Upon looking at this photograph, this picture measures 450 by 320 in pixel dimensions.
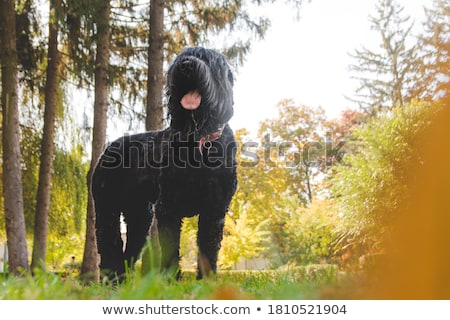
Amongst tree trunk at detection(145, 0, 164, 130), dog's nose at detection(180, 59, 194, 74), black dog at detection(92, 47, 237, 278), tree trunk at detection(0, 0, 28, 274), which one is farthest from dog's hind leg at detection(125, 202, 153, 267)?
tree trunk at detection(0, 0, 28, 274)

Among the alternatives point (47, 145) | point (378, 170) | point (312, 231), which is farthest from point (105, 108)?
point (312, 231)

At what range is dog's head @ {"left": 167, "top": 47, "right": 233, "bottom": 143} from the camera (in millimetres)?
3467

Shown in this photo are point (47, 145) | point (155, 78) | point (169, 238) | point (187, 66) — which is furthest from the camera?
point (47, 145)

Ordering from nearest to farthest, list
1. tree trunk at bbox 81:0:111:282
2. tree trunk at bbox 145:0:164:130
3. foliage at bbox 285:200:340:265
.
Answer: tree trunk at bbox 145:0:164:130, tree trunk at bbox 81:0:111:282, foliage at bbox 285:200:340:265

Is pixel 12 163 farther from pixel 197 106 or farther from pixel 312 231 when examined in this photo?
pixel 312 231

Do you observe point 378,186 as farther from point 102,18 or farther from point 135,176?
point 135,176

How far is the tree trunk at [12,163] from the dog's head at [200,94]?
241 inches

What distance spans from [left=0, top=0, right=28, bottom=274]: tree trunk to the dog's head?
6125 mm

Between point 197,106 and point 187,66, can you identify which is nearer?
point 187,66

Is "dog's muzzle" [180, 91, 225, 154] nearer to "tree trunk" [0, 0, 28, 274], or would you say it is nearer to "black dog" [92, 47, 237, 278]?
"black dog" [92, 47, 237, 278]

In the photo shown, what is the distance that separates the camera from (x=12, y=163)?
8.77 m

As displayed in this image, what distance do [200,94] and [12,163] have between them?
253 inches
